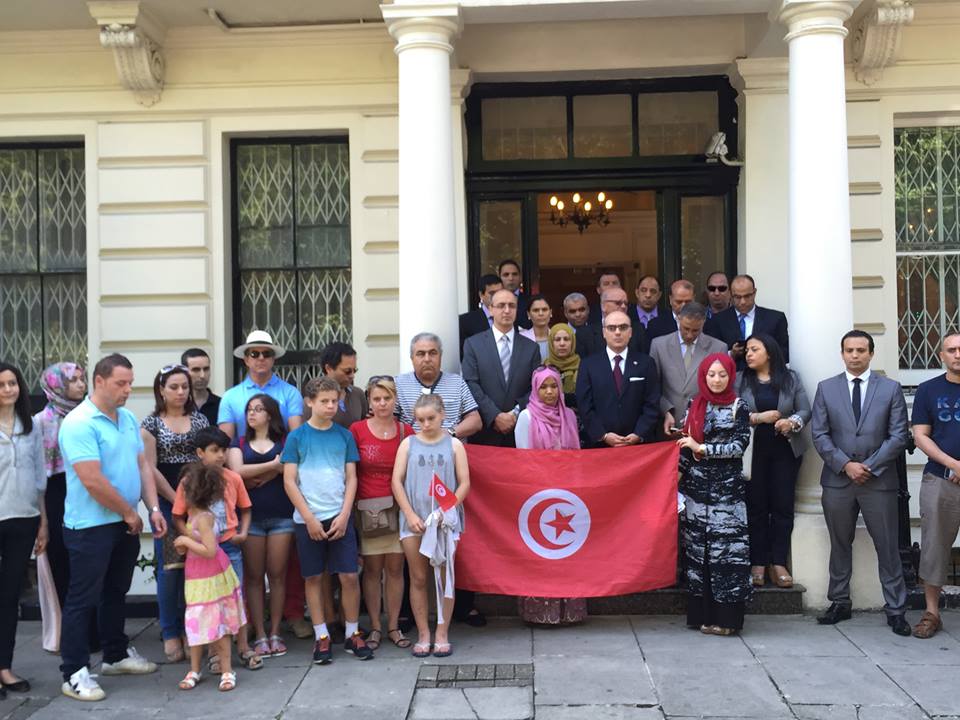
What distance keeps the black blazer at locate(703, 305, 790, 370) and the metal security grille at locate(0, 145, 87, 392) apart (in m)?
6.11

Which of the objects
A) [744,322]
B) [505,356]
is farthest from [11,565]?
Answer: [744,322]

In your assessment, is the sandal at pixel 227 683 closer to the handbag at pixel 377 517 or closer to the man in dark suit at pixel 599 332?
the handbag at pixel 377 517

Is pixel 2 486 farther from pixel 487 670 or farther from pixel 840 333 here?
pixel 840 333

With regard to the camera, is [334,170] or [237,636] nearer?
[237,636]

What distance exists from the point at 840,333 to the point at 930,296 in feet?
8.80

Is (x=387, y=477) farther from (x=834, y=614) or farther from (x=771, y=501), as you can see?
(x=834, y=614)

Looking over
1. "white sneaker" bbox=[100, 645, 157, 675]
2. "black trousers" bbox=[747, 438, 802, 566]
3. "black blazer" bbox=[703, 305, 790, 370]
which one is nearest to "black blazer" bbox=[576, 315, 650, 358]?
"black blazer" bbox=[703, 305, 790, 370]

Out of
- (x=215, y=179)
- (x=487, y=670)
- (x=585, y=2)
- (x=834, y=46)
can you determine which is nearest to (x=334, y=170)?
(x=215, y=179)

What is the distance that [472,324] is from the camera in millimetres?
8797

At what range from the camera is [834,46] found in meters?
8.00

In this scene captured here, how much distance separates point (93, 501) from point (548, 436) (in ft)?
10.1

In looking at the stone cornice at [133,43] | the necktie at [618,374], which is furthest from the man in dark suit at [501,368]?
the stone cornice at [133,43]

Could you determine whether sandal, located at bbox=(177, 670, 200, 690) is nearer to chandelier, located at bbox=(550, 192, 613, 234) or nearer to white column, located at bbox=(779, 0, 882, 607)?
white column, located at bbox=(779, 0, 882, 607)

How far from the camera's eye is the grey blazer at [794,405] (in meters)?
7.64
